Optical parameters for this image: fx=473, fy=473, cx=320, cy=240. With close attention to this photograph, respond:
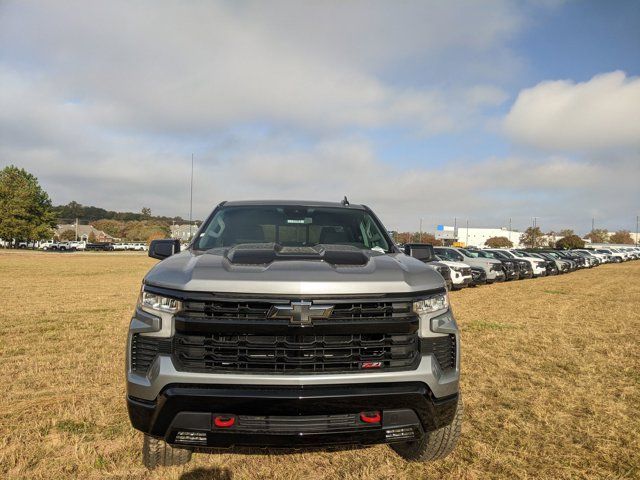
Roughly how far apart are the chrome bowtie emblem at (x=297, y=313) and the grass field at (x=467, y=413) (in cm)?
123

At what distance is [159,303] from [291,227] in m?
1.79

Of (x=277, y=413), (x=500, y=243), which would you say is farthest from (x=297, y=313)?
(x=500, y=243)


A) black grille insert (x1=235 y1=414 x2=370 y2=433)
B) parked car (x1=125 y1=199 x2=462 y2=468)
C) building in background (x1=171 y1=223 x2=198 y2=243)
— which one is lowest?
black grille insert (x1=235 y1=414 x2=370 y2=433)

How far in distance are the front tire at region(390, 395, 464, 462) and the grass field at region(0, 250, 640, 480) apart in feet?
0.28

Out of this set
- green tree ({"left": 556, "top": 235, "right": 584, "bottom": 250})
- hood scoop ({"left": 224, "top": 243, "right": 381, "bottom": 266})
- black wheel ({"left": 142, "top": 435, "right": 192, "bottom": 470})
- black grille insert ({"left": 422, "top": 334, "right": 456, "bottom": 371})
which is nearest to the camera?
black grille insert ({"left": 422, "top": 334, "right": 456, "bottom": 371})

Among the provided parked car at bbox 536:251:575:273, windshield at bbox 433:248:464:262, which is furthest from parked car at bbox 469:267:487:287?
parked car at bbox 536:251:575:273

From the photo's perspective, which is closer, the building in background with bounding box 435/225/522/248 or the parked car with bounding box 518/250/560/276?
the parked car with bounding box 518/250/560/276

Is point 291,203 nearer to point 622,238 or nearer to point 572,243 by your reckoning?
point 572,243

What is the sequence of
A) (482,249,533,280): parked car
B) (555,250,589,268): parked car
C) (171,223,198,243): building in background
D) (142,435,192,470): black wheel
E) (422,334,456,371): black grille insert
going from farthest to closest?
(555,250,589,268): parked car < (482,249,533,280): parked car < (171,223,198,243): building in background < (142,435,192,470): black wheel < (422,334,456,371): black grille insert

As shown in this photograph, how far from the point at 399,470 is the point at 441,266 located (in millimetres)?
13235

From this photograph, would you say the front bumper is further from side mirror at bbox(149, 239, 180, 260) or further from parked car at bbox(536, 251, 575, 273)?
parked car at bbox(536, 251, 575, 273)

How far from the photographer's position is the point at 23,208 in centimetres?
7731

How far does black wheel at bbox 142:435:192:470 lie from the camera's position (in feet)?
9.93

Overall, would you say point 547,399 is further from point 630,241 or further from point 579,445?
point 630,241
